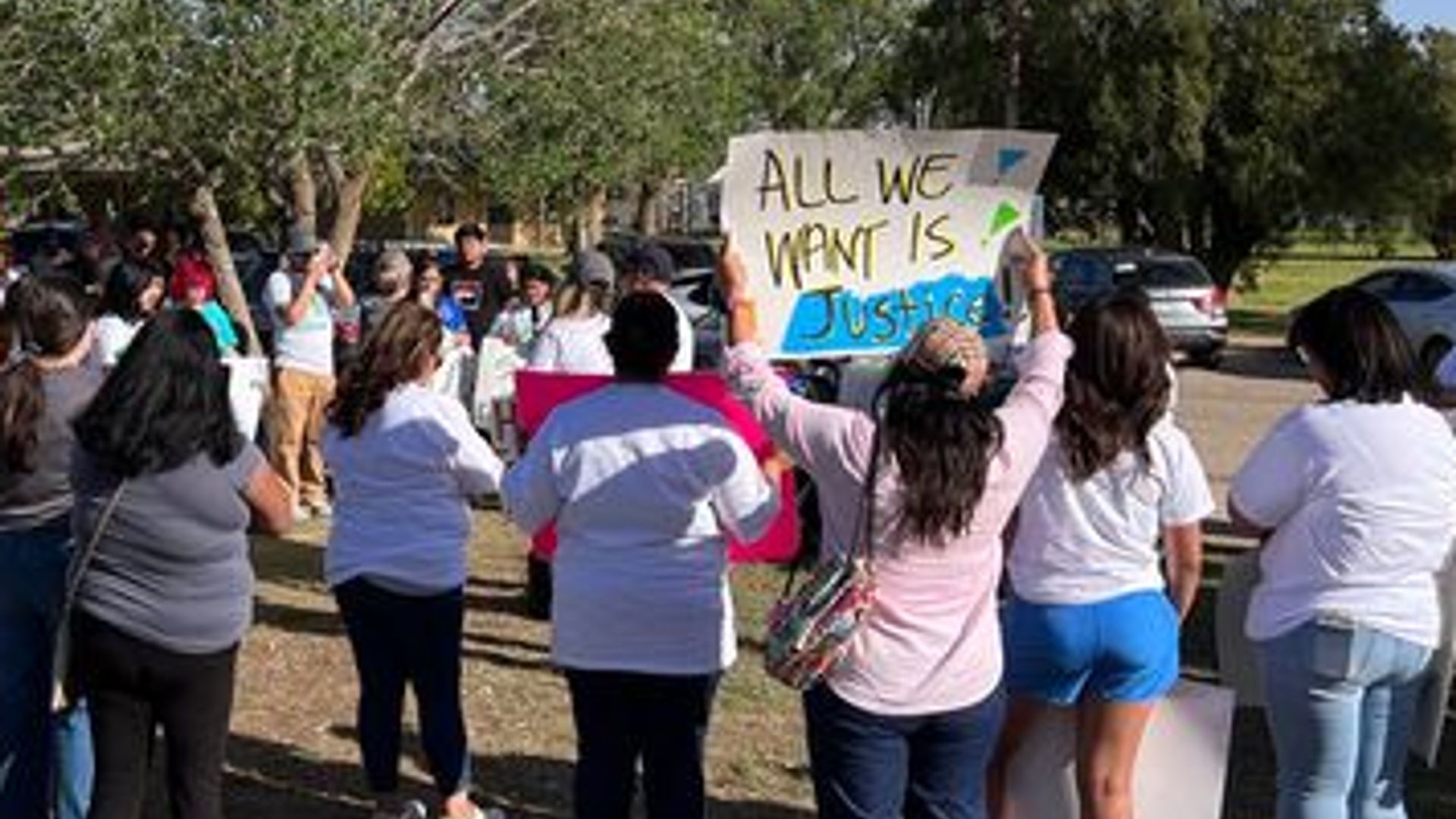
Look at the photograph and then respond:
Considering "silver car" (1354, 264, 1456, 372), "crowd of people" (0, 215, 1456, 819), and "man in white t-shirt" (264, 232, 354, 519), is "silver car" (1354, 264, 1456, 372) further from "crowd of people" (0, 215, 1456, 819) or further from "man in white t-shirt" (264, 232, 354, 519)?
"crowd of people" (0, 215, 1456, 819)

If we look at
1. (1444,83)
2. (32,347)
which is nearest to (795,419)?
(32,347)

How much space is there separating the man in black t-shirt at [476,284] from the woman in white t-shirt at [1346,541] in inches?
282

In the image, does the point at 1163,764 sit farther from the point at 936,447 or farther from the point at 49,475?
the point at 49,475

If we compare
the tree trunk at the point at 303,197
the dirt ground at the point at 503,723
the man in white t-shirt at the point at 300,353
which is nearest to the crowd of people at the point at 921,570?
the dirt ground at the point at 503,723

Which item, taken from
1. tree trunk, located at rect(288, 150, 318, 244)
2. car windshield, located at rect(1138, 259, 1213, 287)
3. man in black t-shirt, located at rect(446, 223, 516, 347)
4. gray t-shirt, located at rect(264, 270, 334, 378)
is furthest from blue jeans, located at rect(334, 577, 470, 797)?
car windshield, located at rect(1138, 259, 1213, 287)

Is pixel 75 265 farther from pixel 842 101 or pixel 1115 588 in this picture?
pixel 842 101

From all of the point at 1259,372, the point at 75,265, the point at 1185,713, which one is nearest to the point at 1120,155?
the point at 1259,372

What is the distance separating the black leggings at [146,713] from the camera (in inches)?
178

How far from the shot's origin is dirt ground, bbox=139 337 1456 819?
6.30m

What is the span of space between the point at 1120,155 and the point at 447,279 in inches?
1003

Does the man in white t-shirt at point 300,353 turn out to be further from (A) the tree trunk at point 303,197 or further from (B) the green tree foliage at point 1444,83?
(B) the green tree foliage at point 1444,83

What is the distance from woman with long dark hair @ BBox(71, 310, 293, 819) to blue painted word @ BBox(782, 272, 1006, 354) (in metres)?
1.88

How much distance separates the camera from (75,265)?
35.2ft

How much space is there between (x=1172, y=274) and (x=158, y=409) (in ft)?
73.7
